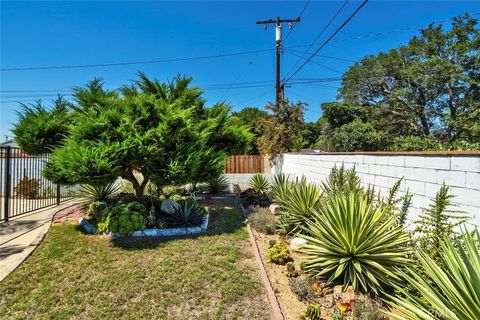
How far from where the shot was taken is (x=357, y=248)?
3762 mm

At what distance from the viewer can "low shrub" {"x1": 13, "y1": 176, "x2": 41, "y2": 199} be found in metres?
10.7

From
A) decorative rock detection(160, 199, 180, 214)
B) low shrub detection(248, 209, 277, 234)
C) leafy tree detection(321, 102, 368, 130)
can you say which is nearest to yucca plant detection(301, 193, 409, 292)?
low shrub detection(248, 209, 277, 234)

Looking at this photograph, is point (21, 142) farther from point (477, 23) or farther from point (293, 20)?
point (477, 23)

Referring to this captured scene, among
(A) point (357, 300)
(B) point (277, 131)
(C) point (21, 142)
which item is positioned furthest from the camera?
(B) point (277, 131)

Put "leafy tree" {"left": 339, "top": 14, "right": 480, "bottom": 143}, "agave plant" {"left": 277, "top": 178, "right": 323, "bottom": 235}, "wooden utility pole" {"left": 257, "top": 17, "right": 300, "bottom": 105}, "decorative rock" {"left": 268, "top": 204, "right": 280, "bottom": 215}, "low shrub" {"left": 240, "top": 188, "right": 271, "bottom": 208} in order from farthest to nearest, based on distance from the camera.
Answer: "leafy tree" {"left": 339, "top": 14, "right": 480, "bottom": 143} < "wooden utility pole" {"left": 257, "top": 17, "right": 300, "bottom": 105} < "low shrub" {"left": 240, "top": 188, "right": 271, "bottom": 208} < "decorative rock" {"left": 268, "top": 204, "right": 280, "bottom": 215} < "agave plant" {"left": 277, "top": 178, "right": 323, "bottom": 235}

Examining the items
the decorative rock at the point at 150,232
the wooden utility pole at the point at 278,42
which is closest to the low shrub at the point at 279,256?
the decorative rock at the point at 150,232

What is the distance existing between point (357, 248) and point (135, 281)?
11.5 feet

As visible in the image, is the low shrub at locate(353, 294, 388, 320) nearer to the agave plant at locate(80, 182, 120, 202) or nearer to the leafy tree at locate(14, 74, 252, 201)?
the leafy tree at locate(14, 74, 252, 201)

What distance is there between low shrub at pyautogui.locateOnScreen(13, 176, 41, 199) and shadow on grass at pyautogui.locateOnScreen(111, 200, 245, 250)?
24.8 ft

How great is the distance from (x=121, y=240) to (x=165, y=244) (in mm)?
1120

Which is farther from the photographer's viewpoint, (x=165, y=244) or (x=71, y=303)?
(x=165, y=244)

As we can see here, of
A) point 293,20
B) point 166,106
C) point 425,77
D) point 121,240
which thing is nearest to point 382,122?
point 425,77

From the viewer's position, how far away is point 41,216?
26.3 ft

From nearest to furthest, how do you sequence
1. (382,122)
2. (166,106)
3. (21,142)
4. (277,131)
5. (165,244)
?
(165,244), (166,106), (21,142), (277,131), (382,122)
